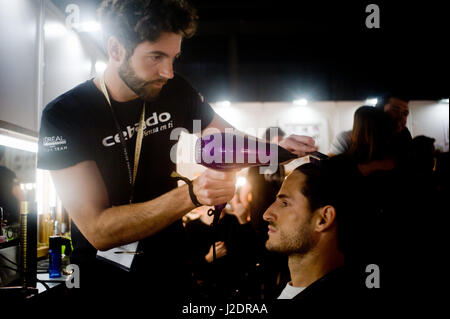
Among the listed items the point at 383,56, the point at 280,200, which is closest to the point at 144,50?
the point at 280,200

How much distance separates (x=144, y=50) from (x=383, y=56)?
5640 millimetres

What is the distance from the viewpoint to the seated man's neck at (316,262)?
1.39 meters

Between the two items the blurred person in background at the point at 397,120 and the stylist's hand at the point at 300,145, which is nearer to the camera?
the stylist's hand at the point at 300,145

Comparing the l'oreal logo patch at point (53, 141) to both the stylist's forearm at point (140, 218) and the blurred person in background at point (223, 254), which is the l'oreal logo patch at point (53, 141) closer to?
the stylist's forearm at point (140, 218)

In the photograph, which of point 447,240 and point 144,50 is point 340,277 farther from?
point 144,50

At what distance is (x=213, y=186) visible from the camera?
3.17 feet

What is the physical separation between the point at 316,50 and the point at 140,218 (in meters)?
6.04

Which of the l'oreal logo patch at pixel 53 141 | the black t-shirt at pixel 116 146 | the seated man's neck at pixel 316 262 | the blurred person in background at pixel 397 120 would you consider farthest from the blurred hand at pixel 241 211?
the l'oreal logo patch at pixel 53 141

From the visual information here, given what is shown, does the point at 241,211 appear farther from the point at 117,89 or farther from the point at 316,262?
the point at 117,89

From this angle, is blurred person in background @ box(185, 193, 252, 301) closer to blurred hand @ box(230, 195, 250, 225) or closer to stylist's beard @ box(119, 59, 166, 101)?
blurred hand @ box(230, 195, 250, 225)

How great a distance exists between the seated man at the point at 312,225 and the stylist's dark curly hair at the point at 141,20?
26.4 inches

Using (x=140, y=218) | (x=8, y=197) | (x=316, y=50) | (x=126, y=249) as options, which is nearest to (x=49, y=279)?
(x=8, y=197)

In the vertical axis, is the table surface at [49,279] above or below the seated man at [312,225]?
below

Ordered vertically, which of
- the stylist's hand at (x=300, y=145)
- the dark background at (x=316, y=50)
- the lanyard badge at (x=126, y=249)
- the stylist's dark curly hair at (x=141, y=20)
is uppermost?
the dark background at (x=316, y=50)
